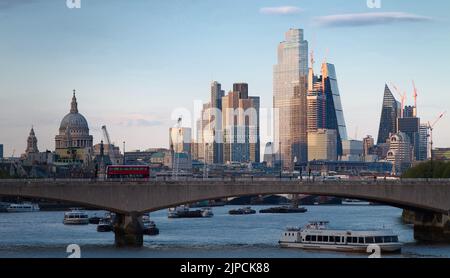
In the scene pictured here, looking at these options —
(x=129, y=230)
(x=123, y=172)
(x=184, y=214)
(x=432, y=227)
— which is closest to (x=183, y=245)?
(x=129, y=230)

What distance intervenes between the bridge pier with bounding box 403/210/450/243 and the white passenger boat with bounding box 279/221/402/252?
9358 millimetres

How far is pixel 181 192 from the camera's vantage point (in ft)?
189

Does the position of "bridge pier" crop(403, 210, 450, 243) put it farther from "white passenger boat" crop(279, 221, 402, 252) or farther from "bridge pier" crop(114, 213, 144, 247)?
"bridge pier" crop(114, 213, 144, 247)

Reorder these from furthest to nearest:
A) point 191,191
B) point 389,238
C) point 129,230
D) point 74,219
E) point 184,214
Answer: point 184,214 < point 74,219 < point 191,191 < point 129,230 < point 389,238

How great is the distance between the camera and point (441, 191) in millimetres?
60812

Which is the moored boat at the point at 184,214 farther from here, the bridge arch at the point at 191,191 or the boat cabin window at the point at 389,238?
the boat cabin window at the point at 389,238

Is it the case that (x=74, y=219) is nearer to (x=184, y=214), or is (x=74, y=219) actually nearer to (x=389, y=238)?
(x=184, y=214)

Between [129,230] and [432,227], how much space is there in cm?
2073

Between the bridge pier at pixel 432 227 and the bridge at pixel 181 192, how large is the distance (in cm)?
9

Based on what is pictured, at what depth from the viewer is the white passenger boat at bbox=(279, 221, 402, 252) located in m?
49.5

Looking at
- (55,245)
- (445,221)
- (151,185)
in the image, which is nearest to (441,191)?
(445,221)

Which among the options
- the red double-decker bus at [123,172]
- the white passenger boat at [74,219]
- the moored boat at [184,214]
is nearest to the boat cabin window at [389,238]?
the red double-decker bus at [123,172]
